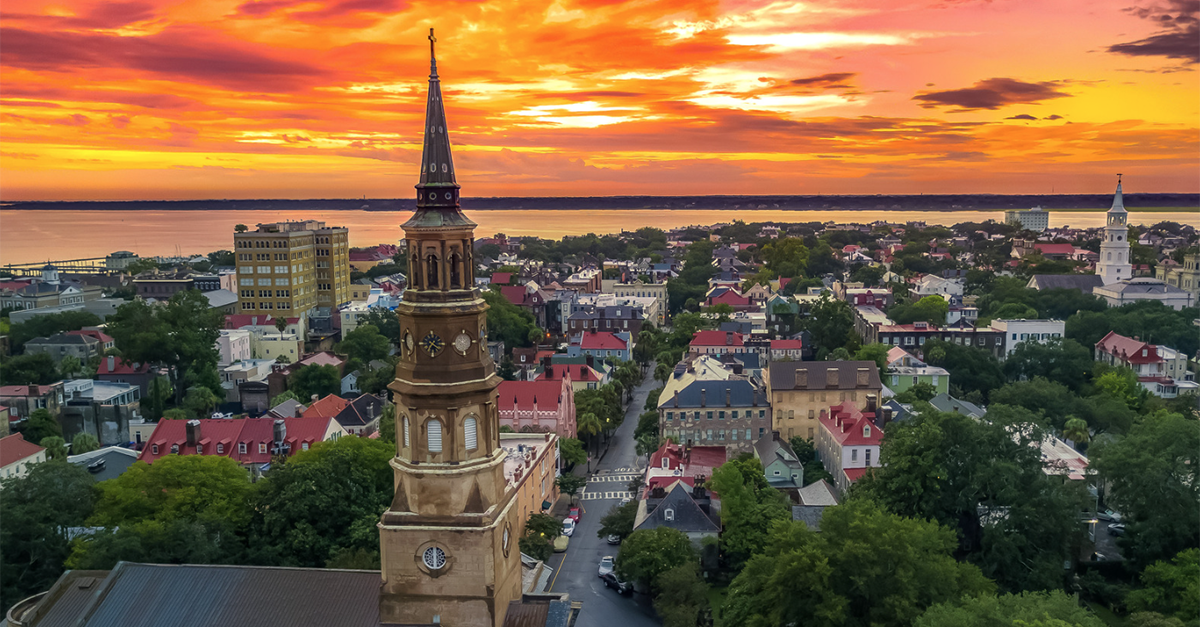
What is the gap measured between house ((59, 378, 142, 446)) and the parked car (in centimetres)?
4297

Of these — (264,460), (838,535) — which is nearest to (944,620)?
(838,535)

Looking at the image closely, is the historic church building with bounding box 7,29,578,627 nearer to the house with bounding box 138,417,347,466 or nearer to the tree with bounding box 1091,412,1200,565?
the house with bounding box 138,417,347,466

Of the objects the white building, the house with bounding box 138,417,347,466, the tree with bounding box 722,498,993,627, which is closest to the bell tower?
the tree with bounding box 722,498,993,627

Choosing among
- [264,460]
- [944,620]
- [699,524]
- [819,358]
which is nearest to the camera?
[944,620]

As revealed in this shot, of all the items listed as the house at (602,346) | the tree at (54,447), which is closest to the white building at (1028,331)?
the house at (602,346)

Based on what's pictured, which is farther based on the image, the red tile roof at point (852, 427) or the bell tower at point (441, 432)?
the red tile roof at point (852, 427)

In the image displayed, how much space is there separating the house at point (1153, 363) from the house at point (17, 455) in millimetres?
84988

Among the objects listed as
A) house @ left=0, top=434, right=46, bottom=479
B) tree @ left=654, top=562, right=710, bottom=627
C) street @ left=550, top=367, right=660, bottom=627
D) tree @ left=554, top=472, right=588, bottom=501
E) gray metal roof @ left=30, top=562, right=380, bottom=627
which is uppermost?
gray metal roof @ left=30, top=562, right=380, bottom=627

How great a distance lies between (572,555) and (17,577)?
1004 inches

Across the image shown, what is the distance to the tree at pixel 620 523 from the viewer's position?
48031 millimetres

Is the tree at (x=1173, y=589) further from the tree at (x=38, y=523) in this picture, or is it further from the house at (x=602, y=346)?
the house at (x=602, y=346)

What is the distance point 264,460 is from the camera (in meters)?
55.4

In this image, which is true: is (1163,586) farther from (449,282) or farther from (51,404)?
(51,404)

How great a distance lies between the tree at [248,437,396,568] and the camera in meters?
37.6
